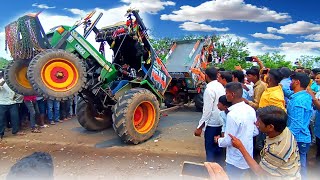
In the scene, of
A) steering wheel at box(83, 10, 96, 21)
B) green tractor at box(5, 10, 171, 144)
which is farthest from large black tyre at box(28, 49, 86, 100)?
steering wheel at box(83, 10, 96, 21)

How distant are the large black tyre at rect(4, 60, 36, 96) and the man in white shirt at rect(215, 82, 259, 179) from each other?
4251 mm

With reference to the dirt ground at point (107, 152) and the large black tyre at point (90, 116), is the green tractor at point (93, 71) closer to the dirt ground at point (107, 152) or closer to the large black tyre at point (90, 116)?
the large black tyre at point (90, 116)

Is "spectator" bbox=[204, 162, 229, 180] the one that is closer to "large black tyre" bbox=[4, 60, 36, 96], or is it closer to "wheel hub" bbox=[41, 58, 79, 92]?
"wheel hub" bbox=[41, 58, 79, 92]

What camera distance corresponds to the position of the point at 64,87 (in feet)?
17.4

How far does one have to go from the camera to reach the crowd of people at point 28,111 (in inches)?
285

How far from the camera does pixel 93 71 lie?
21.9 feet

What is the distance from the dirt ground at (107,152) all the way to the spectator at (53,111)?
0.51 meters

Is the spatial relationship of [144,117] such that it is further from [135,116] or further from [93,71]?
[93,71]

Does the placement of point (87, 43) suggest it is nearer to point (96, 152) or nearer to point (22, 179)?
point (96, 152)

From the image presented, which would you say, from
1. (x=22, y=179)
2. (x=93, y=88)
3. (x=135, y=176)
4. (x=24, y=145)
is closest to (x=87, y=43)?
(x=93, y=88)

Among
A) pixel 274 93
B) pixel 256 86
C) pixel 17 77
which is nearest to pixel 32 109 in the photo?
pixel 17 77

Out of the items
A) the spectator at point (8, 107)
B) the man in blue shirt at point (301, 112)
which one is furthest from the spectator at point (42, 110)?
the man in blue shirt at point (301, 112)

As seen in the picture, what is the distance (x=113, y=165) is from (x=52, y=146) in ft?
6.65

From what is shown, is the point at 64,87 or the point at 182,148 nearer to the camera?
the point at 64,87
